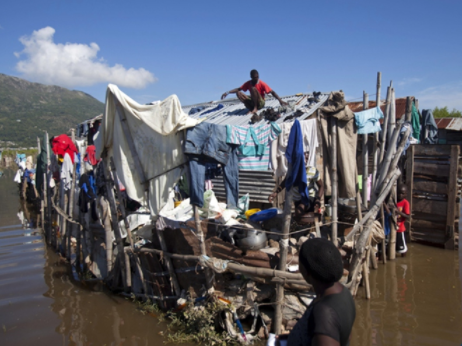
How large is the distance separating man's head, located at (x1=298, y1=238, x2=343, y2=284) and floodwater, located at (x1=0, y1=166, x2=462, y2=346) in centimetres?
402

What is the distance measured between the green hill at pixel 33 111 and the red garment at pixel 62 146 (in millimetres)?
58649

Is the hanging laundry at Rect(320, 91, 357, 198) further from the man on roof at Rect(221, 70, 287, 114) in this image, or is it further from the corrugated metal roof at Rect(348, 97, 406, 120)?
the corrugated metal roof at Rect(348, 97, 406, 120)

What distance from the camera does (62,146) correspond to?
8773 millimetres

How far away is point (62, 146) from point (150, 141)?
4321 millimetres

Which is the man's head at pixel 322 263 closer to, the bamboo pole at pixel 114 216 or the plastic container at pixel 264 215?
the plastic container at pixel 264 215

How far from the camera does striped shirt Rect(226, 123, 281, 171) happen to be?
20.5 feet

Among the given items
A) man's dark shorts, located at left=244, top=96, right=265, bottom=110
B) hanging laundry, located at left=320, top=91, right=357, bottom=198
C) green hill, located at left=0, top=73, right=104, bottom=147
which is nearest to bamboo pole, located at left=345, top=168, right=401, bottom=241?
hanging laundry, located at left=320, top=91, right=357, bottom=198

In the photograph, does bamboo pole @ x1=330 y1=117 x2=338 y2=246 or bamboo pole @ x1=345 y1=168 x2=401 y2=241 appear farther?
bamboo pole @ x1=330 y1=117 x2=338 y2=246

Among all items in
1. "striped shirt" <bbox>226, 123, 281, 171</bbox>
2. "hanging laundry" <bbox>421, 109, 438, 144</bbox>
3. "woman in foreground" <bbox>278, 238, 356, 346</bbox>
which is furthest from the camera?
"hanging laundry" <bbox>421, 109, 438, 144</bbox>

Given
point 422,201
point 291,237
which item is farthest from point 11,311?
point 422,201

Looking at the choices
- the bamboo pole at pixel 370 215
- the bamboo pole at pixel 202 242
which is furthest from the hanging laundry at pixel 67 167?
the bamboo pole at pixel 370 215

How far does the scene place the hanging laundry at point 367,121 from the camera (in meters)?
5.74

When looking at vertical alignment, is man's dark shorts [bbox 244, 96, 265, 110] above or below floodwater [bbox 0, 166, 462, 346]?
above

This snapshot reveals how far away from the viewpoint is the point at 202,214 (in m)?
5.75
